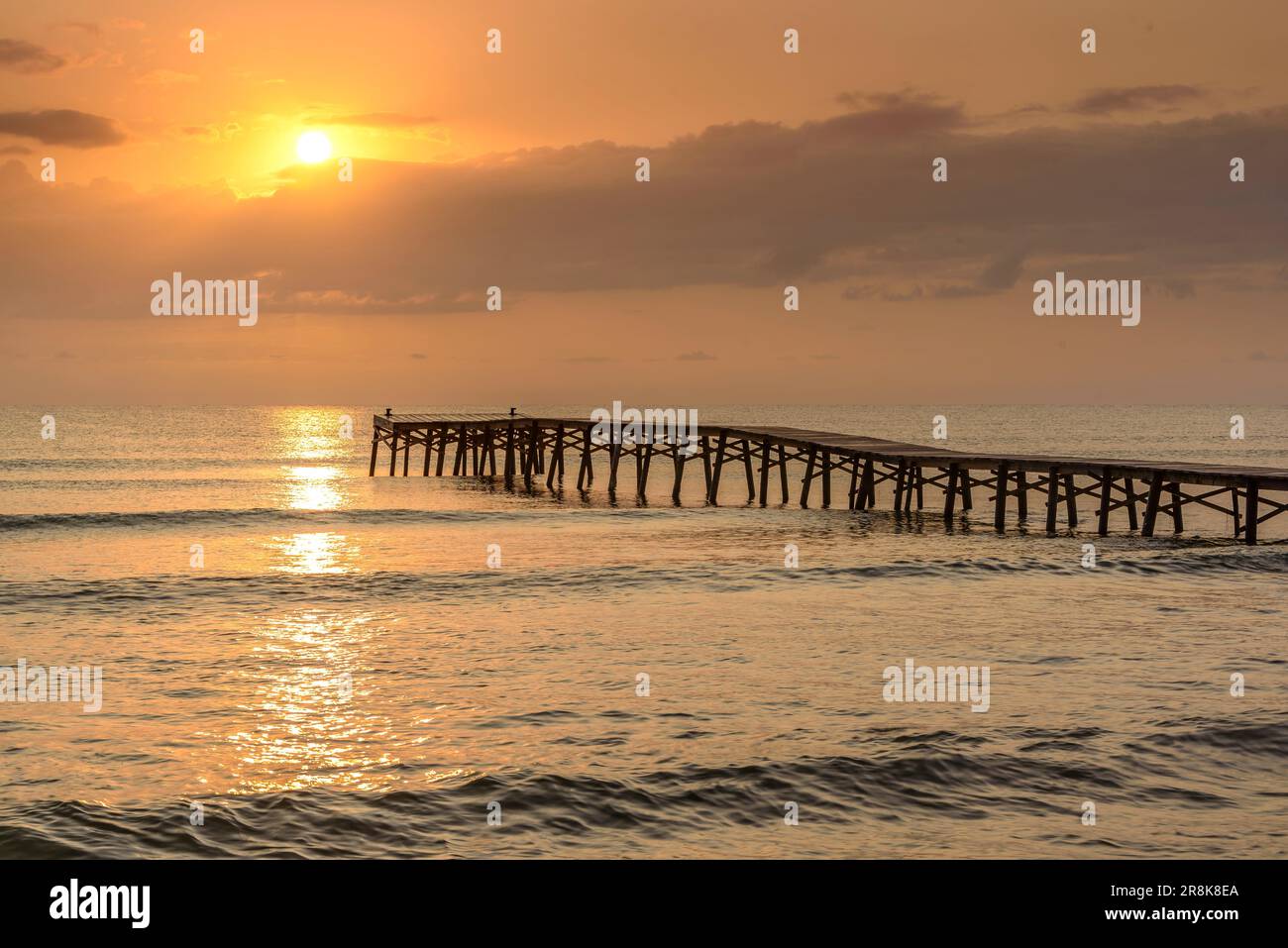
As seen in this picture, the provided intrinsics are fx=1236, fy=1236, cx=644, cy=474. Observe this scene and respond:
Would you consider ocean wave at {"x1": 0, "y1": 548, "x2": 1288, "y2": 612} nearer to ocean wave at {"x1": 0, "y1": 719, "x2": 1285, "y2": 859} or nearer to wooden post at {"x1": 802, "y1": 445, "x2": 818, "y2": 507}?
ocean wave at {"x1": 0, "y1": 719, "x2": 1285, "y2": 859}

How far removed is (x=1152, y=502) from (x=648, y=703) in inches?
789

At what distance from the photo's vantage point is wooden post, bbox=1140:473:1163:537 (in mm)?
27531

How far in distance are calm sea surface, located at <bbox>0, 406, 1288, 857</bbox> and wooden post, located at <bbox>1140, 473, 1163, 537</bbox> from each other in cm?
64

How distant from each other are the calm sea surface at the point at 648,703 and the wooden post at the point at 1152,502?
2.10ft

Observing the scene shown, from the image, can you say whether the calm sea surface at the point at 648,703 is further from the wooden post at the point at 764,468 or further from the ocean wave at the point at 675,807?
the wooden post at the point at 764,468

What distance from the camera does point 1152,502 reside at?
2856cm

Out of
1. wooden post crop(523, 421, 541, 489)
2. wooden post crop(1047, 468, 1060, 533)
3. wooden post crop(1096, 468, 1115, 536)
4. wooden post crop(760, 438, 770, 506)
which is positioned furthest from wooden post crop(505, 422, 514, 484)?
wooden post crop(1096, 468, 1115, 536)

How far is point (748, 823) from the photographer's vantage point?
880 cm

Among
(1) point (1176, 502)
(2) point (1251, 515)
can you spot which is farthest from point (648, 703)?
(1) point (1176, 502)

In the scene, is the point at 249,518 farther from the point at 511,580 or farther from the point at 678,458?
the point at 511,580

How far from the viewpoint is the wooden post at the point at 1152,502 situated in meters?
27.5
